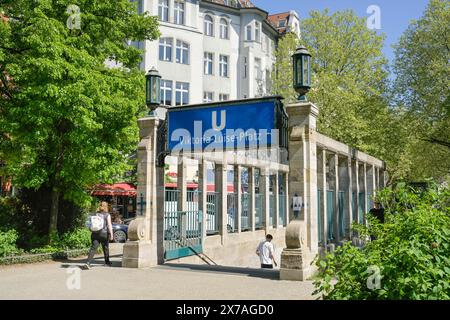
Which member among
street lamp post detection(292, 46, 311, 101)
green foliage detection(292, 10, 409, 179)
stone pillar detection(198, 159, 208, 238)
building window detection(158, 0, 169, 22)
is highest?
building window detection(158, 0, 169, 22)

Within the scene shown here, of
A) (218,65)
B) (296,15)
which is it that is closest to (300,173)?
(218,65)

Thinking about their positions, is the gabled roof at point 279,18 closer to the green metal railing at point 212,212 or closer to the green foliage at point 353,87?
the green foliage at point 353,87

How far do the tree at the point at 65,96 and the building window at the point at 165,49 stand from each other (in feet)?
59.0

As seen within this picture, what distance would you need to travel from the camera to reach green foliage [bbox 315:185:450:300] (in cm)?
404

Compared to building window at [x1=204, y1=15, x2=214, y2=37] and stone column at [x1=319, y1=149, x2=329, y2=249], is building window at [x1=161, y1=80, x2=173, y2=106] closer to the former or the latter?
building window at [x1=204, y1=15, x2=214, y2=37]

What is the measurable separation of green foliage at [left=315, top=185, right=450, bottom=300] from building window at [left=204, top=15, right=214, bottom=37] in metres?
36.7

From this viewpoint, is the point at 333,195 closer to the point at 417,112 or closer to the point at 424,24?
the point at 417,112

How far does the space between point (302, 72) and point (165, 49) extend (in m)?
26.7

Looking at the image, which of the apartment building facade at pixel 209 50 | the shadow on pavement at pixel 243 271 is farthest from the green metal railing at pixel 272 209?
the apartment building facade at pixel 209 50

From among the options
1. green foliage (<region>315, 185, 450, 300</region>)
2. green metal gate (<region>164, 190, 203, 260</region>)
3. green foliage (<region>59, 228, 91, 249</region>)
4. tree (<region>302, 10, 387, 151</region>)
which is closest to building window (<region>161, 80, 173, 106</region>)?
tree (<region>302, 10, 387, 151</region>)

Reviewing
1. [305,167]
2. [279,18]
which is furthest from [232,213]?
[279,18]

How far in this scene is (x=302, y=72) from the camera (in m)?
11.1
